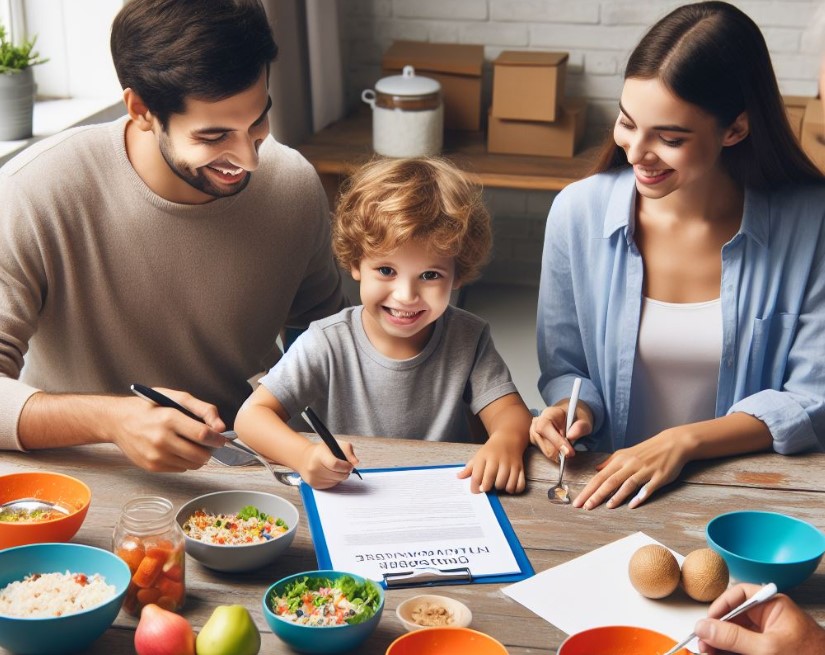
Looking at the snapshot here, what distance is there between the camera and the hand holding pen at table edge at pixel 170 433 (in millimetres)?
1351

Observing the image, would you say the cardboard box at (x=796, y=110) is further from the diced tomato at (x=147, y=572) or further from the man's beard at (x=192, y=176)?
the diced tomato at (x=147, y=572)

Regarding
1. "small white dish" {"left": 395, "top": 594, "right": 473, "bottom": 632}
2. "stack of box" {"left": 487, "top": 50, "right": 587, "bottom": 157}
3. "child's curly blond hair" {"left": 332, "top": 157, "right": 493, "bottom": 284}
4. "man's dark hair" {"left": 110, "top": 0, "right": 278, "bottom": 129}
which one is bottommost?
"stack of box" {"left": 487, "top": 50, "right": 587, "bottom": 157}

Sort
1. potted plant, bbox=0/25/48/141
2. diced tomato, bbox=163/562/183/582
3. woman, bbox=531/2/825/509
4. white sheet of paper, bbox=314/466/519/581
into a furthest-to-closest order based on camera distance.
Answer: potted plant, bbox=0/25/48/141 → woman, bbox=531/2/825/509 → white sheet of paper, bbox=314/466/519/581 → diced tomato, bbox=163/562/183/582

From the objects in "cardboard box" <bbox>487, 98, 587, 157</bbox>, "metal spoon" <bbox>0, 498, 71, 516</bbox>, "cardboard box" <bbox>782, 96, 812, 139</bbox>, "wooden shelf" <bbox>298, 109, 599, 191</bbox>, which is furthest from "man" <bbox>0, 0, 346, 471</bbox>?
"cardboard box" <bbox>782, 96, 812, 139</bbox>

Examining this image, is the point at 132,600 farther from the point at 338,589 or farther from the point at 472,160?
the point at 472,160

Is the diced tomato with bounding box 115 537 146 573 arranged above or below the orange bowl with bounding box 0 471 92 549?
above

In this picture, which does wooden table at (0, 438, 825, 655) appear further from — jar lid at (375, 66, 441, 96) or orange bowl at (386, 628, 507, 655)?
jar lid at (375, 66, 441, 96)

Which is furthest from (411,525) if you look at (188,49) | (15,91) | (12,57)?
(12,57)

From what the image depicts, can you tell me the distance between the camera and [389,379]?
167 centimetres

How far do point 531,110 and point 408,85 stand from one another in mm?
414

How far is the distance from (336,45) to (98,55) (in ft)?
3.25

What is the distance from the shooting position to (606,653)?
3.46 ft

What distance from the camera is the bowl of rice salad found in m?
1.18

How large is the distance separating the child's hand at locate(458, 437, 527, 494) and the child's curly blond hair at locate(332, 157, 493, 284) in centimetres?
32
